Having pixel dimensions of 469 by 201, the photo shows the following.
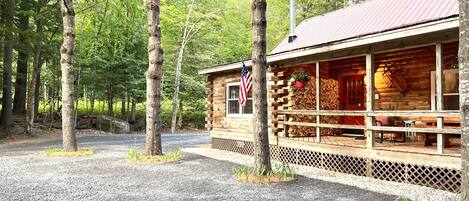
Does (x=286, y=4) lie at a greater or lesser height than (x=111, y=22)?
greater

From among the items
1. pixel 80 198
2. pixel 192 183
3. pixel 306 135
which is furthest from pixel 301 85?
pixel 80 198

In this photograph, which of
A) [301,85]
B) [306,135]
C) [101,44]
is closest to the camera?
[301,85]

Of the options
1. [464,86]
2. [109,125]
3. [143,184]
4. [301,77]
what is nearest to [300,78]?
[301,77]

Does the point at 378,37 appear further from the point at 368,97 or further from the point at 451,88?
the point at 451,88

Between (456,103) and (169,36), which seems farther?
(169,36)

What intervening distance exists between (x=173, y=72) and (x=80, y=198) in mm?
19434

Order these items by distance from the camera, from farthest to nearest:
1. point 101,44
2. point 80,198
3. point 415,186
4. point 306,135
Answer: point 101,44, point 306,135, point 415,186, point 80,198

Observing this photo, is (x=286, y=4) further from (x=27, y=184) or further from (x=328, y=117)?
(x=27, y=184)

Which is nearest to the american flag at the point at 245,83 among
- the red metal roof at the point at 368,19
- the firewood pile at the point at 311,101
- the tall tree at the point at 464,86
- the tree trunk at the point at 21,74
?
the firewood pile at the point at 311,101

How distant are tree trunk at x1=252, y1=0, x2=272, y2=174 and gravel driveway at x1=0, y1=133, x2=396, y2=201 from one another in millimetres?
805

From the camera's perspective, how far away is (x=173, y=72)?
25359 mm

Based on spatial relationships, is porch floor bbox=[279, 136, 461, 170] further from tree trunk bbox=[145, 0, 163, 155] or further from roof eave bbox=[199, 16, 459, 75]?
tree trunk bbox=[145, 0, 163, 155]

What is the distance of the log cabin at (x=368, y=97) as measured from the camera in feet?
24.4

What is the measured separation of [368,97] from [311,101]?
3.43m
